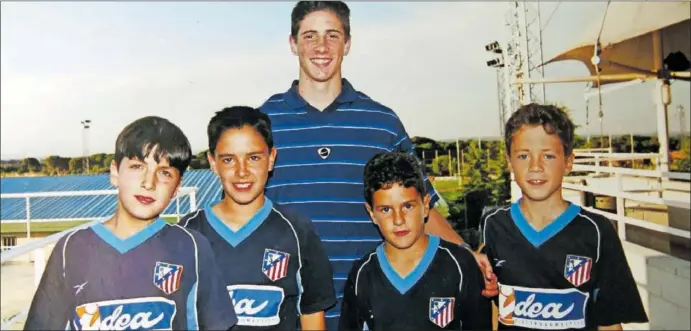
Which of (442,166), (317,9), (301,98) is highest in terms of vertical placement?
(317,9)

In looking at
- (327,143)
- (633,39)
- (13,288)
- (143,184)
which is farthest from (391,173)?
(13,288)

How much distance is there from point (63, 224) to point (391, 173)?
3.76 ft

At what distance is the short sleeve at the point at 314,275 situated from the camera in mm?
1365

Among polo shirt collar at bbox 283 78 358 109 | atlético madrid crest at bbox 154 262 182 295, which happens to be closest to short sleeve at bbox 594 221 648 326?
polo shirt collar at bbox 283 78 358 109

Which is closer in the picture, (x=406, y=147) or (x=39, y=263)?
(x=39, y=263)

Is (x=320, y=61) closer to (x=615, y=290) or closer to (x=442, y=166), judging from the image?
(x=442, y=166)

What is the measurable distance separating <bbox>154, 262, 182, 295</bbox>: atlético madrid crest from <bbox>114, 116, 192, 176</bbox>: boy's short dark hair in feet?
0.84

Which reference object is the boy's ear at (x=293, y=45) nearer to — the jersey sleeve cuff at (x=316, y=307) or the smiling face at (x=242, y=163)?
the smiling face at (x=242, y=163)

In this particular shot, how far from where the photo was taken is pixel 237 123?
1.34 meters

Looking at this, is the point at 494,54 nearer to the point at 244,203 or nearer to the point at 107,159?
the point at 244,203

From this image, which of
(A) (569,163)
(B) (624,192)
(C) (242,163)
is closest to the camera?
(C) (242,163)

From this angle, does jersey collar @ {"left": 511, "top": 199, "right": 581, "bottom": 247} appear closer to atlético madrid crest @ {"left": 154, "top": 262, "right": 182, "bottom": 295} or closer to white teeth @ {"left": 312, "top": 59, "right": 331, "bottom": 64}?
white teeth @ {"left": 312, "top": 59, "right": 331, "bottom": 64}

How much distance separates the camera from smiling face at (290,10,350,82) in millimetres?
1459

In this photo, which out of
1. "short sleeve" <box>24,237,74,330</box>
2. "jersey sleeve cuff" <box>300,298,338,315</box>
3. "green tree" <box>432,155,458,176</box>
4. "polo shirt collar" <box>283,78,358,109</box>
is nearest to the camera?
"short sleeve" <box>24,237,74,330</box>
